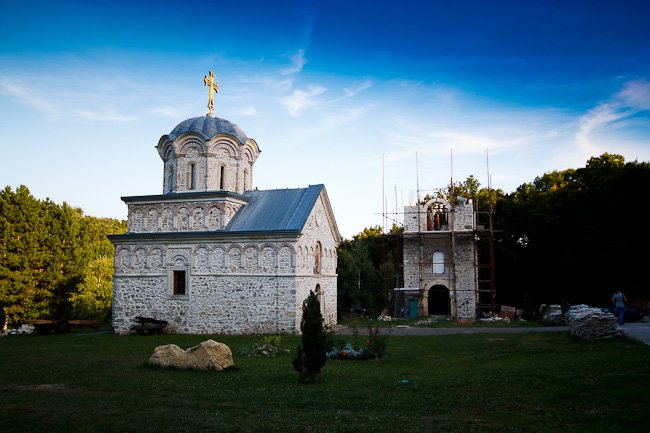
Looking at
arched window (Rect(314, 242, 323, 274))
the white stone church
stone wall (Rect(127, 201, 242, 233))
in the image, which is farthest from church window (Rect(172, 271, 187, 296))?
arched window (Rect(314, 242, 323, 274))

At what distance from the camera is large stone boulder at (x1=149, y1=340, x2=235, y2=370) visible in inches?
472

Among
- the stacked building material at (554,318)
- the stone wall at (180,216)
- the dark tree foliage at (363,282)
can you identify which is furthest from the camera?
the dark tree foliage at (363,282)

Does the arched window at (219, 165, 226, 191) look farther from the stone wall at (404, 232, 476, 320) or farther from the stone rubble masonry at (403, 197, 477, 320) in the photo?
the stone wall at (404, 232, 476, 320)

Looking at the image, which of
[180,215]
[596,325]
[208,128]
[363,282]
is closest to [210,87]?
[208,128]

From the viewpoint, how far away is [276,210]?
75.9 feet

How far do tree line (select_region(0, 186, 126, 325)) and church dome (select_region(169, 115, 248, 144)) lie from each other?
14127 millimetres

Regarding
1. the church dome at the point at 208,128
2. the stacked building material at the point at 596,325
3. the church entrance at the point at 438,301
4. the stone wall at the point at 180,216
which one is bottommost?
the church entrance at the point at 438,301

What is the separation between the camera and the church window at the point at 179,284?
2255cm

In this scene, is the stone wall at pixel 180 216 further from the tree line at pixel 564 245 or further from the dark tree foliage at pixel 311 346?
the dark tree foliage at pixel 311 346

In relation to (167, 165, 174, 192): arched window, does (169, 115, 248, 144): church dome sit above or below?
above

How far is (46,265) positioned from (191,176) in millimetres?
15378

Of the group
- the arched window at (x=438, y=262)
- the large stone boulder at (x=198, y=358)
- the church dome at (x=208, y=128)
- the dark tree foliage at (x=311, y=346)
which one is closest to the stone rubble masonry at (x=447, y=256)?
the arched window at (x=438, y=262)

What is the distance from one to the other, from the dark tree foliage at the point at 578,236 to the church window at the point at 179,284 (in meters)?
17.6

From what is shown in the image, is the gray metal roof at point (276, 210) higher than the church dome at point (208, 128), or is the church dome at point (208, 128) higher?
the church dome at point (208, 128)
